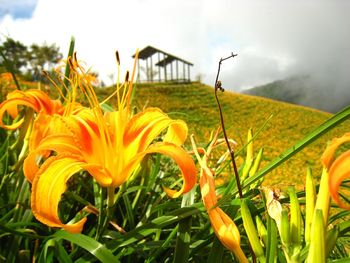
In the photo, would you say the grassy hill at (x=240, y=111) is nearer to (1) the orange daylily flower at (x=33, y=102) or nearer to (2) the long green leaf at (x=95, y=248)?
(1) the orange daylily flower at (x=33, y=102)

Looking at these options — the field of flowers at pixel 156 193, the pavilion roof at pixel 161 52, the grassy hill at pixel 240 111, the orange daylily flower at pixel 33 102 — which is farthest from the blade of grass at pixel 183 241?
the pavilion roof at pixel 161 52

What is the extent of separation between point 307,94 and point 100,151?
10039 centimetres

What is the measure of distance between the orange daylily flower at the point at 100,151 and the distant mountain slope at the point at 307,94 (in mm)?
94938

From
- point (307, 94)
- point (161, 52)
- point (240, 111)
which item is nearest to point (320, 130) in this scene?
point (240, 111)

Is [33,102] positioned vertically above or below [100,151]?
above

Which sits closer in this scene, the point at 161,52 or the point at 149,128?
the point at 149,128

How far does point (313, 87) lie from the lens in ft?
324

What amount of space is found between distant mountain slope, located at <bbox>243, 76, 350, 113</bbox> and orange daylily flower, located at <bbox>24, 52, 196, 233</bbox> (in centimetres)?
9494

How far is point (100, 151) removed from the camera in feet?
2.14

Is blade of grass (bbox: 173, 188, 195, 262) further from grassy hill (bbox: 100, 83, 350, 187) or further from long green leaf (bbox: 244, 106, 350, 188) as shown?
grassy hill (bbox: 100, 83, 350, 187)

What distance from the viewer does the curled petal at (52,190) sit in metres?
0.50

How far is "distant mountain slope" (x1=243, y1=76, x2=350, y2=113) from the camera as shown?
9369cm

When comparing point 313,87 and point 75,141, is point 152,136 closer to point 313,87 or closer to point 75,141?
point 75,141

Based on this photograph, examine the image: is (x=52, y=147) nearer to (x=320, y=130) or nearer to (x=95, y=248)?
(x=95, y=248)
